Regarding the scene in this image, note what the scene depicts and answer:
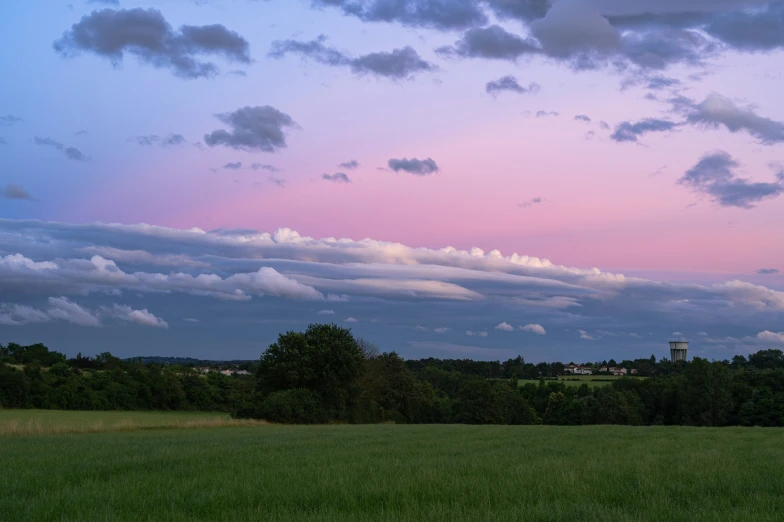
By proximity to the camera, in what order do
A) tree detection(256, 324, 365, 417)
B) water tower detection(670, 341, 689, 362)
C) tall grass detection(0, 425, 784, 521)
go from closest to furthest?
tall grass detection(0, 425, 784, 521), tree detection(256, 324, 365, 417), water tower detection(670, 341, 689, 362)

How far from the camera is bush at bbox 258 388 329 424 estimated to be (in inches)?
2276

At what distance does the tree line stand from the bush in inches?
3.6

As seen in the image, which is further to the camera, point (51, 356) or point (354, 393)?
point (51, 356)

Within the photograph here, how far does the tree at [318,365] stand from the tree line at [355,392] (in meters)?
0.11

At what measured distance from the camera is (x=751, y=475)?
39.0 feet

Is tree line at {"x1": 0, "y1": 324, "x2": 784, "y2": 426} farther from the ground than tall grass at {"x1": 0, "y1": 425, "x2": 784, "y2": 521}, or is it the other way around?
tall grass at {"x1": 0, "y1": 425, "x2": 784, "y2": 521}

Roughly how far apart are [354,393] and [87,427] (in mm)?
34887

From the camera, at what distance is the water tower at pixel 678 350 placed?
140012mm

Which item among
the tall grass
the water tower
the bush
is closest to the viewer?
the tall grass

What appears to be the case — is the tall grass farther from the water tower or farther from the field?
the water tower

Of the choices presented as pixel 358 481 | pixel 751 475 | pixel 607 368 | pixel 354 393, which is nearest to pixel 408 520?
pixel 358 481

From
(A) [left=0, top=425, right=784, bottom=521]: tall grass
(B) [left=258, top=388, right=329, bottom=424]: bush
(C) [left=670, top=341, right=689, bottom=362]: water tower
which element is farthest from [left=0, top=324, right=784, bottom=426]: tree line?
(A) [left=0, top=425, right=784, bottom=521]: tall grass

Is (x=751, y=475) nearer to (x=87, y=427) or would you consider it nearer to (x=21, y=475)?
(x=21, y=475)

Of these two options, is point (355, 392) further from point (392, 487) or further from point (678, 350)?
point (678, 350)
